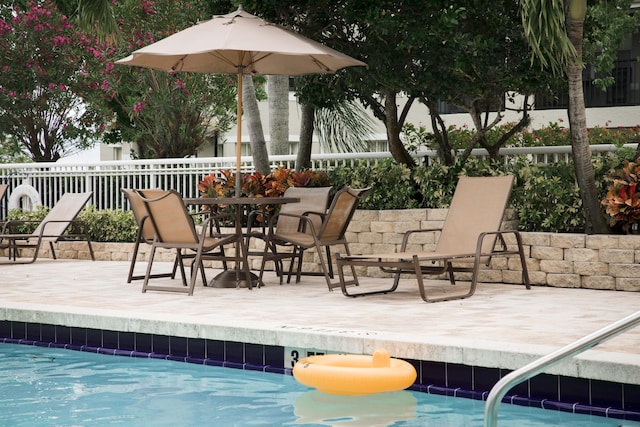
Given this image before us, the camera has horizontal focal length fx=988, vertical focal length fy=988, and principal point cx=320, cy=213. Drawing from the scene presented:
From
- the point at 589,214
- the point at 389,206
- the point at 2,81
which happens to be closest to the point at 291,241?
the point at 389,206

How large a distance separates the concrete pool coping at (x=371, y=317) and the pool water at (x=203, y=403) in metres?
0.26

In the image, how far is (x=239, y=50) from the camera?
951 cm

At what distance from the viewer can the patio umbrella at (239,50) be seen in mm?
9289

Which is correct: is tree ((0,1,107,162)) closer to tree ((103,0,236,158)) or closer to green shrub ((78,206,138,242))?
tree ((103,0,236,158))

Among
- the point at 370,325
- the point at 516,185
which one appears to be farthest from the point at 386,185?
the point at 370,325

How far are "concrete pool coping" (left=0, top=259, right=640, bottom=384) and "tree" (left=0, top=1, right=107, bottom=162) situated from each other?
10.1 metres

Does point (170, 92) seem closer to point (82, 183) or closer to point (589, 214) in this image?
point (82, 183)

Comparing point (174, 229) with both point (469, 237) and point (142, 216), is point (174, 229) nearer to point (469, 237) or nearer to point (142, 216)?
point (142, 216)

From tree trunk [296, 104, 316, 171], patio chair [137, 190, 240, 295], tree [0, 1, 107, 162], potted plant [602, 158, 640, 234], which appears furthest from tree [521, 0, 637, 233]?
tree [0, 1, 107, 162]

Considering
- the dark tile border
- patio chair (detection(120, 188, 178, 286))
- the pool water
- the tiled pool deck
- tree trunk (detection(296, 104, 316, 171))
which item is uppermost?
tree trunk (detection(296, 104, 316, 171))

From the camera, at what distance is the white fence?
539 inches

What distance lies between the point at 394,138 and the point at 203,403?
6587 mm

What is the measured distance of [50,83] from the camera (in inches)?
792

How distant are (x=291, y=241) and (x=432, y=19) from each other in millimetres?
3107
